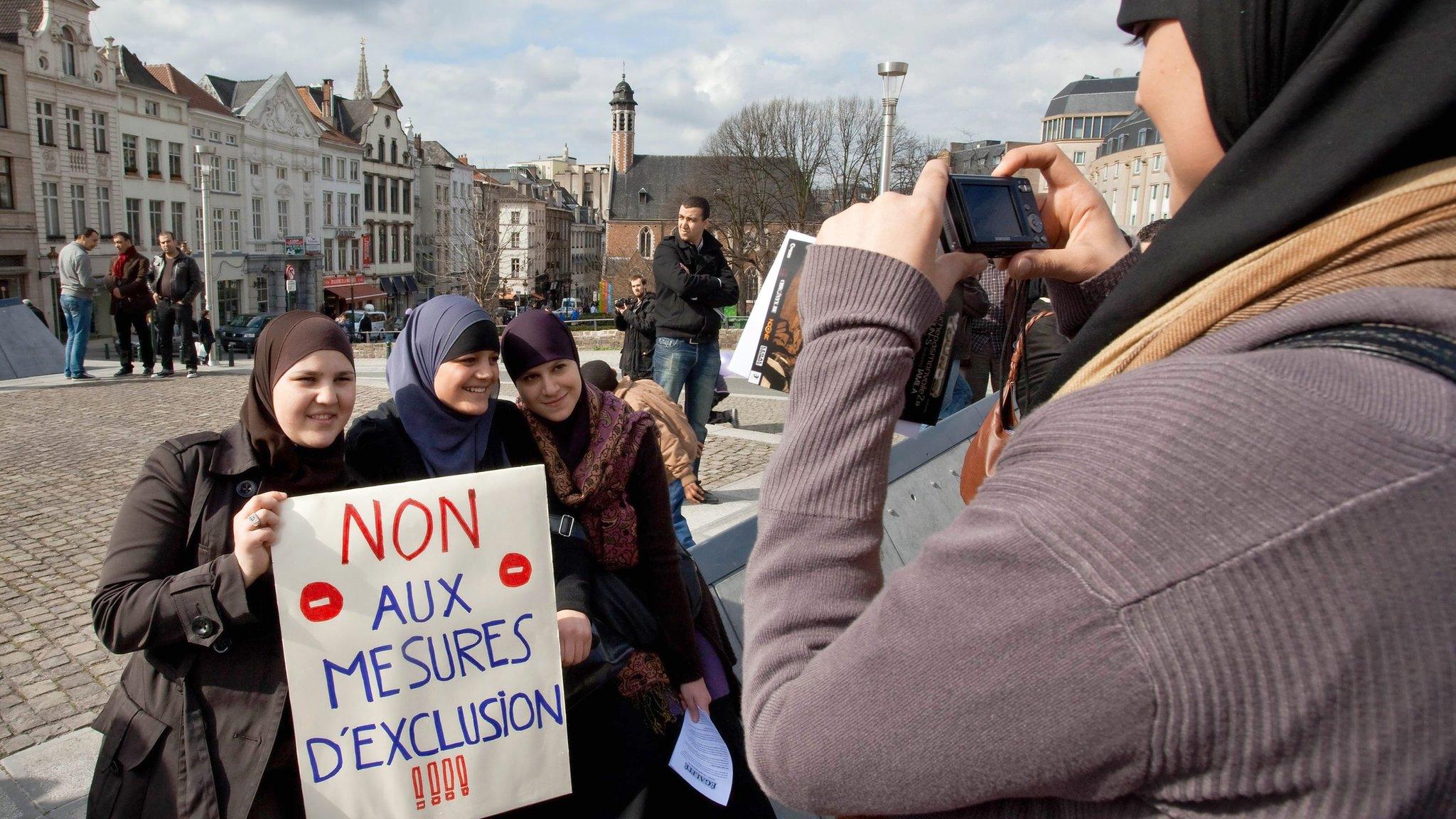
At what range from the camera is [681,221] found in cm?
700

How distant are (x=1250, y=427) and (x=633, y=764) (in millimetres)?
2140

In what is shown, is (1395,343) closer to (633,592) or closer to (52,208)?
(633,592)

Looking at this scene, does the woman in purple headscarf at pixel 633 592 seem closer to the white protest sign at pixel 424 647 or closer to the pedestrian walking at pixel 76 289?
the white protest sign at pixel 424 647

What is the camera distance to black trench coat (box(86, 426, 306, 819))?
2.10 metres

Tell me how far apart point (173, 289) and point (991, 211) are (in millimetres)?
13573

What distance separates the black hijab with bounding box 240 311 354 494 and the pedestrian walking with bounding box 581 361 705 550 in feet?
8.71

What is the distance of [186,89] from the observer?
42438 mm

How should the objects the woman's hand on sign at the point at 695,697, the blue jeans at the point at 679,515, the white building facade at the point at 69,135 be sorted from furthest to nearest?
the white building facade at the point at 69,135 < the blue jeans at the point at 679,515 < the woman's hand on sign at the point at 695,697

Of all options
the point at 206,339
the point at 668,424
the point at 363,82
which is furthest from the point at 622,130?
the point at 668,424

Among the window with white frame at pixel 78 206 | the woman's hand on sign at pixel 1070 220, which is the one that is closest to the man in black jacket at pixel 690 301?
the woman's hand on sign at pixel 1070 220

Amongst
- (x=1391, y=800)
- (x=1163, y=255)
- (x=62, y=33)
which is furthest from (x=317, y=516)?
(x=62, y=33)

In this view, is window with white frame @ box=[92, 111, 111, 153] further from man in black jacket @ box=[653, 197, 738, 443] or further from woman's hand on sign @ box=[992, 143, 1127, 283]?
woman's hand on sign @ box=[992, 143, 1127, 283]

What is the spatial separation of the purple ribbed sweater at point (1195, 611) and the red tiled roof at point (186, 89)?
48086 mm

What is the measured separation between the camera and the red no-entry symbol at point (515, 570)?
2.29 metres
